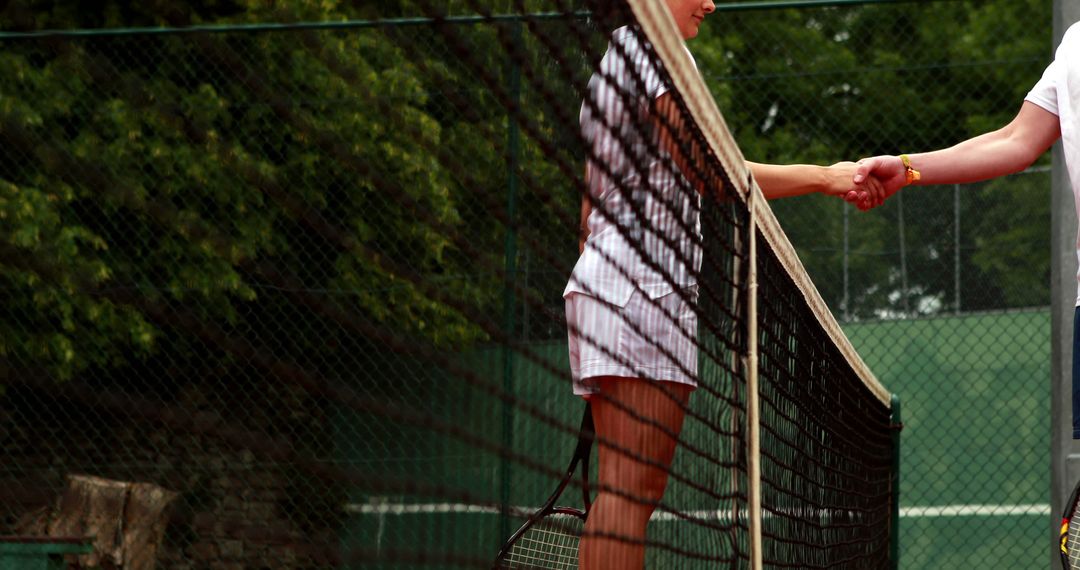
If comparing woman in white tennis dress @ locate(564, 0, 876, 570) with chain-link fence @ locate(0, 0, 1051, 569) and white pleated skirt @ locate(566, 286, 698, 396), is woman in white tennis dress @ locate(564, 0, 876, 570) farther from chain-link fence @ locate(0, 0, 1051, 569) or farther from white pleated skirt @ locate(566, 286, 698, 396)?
chain-link fence @ locate(0, 0, 1051, 569)

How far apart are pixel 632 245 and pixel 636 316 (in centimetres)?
47

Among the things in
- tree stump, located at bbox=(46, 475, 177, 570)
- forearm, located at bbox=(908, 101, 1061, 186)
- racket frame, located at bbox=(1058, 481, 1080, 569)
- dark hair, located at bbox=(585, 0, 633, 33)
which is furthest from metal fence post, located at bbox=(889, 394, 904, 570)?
tree stump, located at bbox=(46, 475, 177, 570)

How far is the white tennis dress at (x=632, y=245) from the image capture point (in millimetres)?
1545

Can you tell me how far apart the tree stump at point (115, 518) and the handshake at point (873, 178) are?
392 cm

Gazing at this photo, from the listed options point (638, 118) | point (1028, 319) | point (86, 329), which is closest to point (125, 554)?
point (86, 329)

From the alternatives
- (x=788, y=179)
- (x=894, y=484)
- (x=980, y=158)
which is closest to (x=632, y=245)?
(x=788, y=179)

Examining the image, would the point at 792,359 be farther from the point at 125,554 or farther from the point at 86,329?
the point at 86,329

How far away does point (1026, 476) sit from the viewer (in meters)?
6.50

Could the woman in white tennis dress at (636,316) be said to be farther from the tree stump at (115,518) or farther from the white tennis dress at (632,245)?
the tree stump at (115,518)

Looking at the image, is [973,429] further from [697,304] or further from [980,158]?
[697,304]

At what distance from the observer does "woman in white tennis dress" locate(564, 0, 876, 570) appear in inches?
65.7

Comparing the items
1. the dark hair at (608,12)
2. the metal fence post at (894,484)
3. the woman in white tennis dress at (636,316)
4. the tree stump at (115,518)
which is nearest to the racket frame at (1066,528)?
the woman in white tennis dress at (636,316)

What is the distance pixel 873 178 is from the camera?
8.82 ft

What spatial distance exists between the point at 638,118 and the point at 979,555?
533 cm
